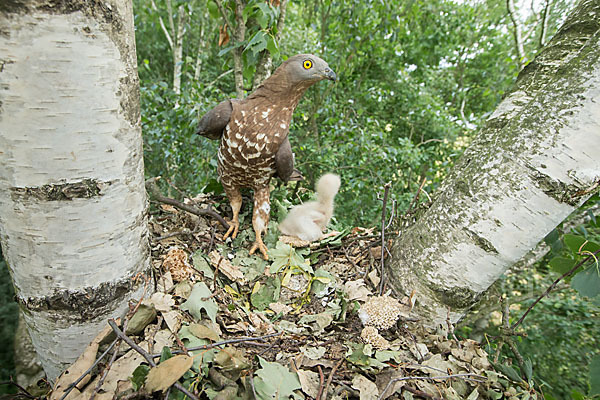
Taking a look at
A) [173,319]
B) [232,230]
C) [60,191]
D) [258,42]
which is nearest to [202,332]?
[173,319]

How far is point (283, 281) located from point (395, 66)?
16.5 ft

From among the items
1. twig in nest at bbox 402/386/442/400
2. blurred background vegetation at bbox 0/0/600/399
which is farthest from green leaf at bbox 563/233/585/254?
blurred background vegetation at bbox 0/0/600/399

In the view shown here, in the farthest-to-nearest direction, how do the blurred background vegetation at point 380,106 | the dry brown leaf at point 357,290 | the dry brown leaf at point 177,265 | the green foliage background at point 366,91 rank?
1. the green foliage background at point 366,91
2. the blurred background vegetation at point 380,106
3. the dry brown leaf at point 357,290
4. the dry brown leaf at point 177,265

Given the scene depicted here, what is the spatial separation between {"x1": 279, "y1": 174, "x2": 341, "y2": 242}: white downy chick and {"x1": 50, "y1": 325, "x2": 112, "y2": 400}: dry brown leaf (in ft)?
3.38

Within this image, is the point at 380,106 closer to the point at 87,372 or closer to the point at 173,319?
the point at 173,319

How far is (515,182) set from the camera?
1127 mm

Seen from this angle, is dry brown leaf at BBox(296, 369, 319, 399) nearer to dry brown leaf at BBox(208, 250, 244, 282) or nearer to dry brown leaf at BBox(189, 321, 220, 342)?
dry brown leaf at BBox(189, 321, 220, 342)

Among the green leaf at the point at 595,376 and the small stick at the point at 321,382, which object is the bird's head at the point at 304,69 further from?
the green leaf at the point at 595,376

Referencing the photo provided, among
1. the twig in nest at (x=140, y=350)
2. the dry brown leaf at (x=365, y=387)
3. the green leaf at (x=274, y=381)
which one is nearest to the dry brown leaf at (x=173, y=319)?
the twig in nest at (x=140, y=350)

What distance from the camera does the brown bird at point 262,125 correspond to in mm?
1693

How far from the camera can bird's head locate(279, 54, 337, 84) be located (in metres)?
1.67

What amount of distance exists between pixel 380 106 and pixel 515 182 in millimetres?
4258

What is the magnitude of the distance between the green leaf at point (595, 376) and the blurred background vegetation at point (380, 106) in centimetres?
117

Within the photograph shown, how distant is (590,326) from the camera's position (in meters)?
3.61
